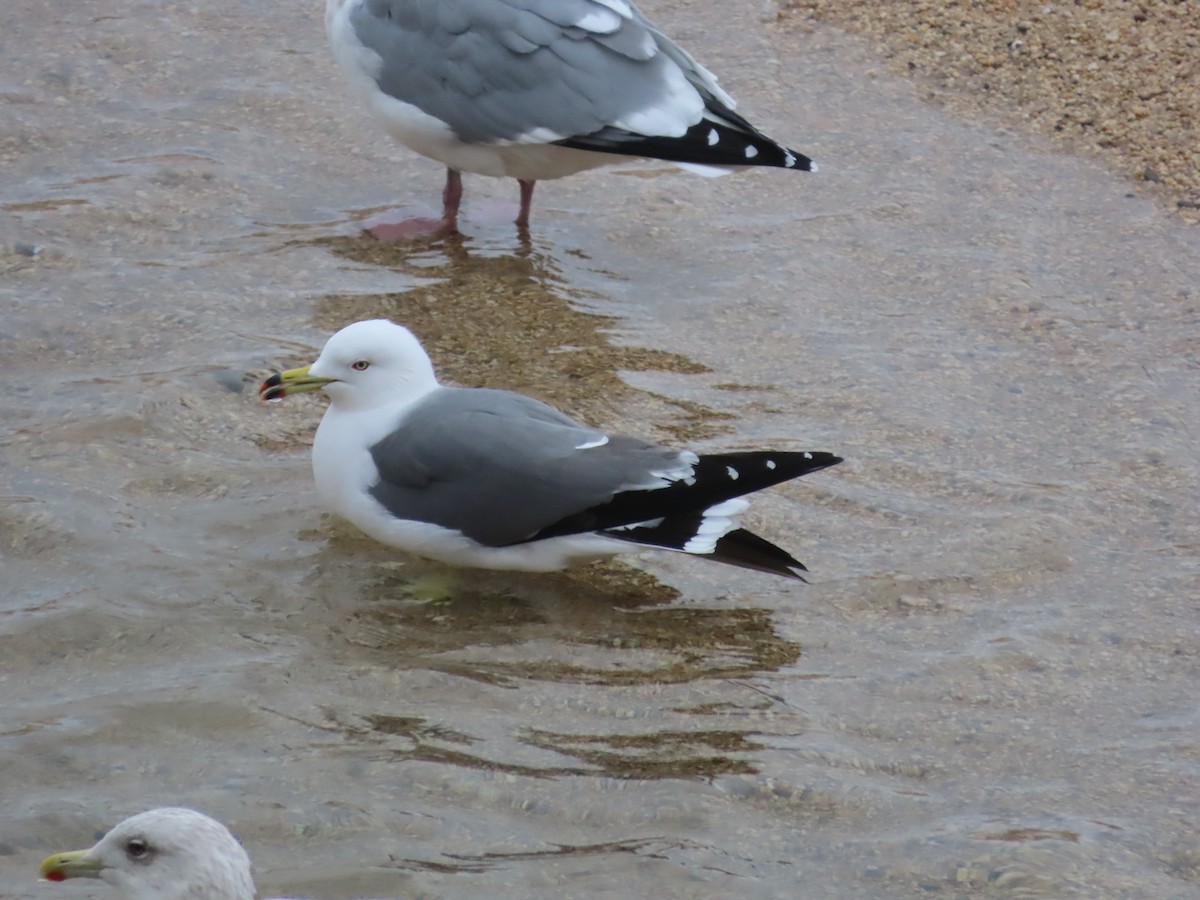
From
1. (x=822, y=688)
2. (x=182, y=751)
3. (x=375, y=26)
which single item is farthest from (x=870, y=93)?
(x=182, y=751)

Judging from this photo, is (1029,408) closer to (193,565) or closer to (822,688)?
(822,688)

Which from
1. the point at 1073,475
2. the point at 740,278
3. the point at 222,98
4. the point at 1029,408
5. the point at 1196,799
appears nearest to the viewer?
the point at 1196,799

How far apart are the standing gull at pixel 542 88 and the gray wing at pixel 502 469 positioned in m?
1.88

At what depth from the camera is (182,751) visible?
13.3 feet

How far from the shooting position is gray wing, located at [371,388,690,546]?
4.65 meters

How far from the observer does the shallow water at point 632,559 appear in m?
3.88

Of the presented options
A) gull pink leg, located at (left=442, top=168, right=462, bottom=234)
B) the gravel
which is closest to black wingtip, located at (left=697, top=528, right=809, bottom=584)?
gull pink leg, located at (left=442, top=168, right=462, bottom=234)

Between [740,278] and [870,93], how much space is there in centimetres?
173

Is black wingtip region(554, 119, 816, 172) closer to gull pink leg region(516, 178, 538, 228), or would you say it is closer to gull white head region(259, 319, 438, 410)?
gull pink leg region(516, 178, 538, 228)

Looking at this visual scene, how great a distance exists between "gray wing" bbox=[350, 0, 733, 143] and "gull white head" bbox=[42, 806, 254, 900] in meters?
3.63

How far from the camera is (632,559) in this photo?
5.08 m

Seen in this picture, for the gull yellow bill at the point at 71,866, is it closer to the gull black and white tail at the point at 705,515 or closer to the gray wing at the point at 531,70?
the gull black and white tail at the point at 705,515

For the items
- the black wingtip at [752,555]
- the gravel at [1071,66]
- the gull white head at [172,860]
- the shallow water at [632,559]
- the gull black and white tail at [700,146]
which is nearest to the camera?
the gull white head at [172,860]

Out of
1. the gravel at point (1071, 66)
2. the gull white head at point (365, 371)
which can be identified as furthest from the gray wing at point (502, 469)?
the gravel at point (1071, 66)
